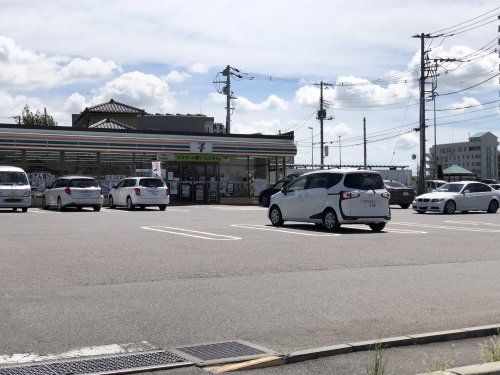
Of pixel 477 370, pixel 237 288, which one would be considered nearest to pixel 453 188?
pixel 237 288

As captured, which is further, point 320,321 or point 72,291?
point 72,291

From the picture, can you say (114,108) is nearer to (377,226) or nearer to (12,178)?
(12,178)

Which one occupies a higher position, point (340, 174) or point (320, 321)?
point (340, 174)

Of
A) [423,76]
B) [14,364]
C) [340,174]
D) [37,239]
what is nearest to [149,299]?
[14,364]

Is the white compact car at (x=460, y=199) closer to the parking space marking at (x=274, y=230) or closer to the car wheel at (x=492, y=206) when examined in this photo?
the car wheel at (x=492, y=206)

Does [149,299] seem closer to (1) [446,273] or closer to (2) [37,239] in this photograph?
(1) [446,273]

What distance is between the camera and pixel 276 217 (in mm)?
20219

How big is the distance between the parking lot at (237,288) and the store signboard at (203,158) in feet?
78.4

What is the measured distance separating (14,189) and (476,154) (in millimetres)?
160464

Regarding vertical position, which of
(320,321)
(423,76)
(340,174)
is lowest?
(320,321)

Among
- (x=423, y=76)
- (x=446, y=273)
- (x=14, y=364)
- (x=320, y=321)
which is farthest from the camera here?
(x=423, y=76)

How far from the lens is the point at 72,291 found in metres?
8.73

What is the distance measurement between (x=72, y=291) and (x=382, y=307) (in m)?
3.96

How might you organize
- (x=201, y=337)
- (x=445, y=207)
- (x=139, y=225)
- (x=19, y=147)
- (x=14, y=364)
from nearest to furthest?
(x=14, y=364) → (x=201, y=337) → (x=139, y=225) → (x=445, y=207) → (x=19, y=147)
